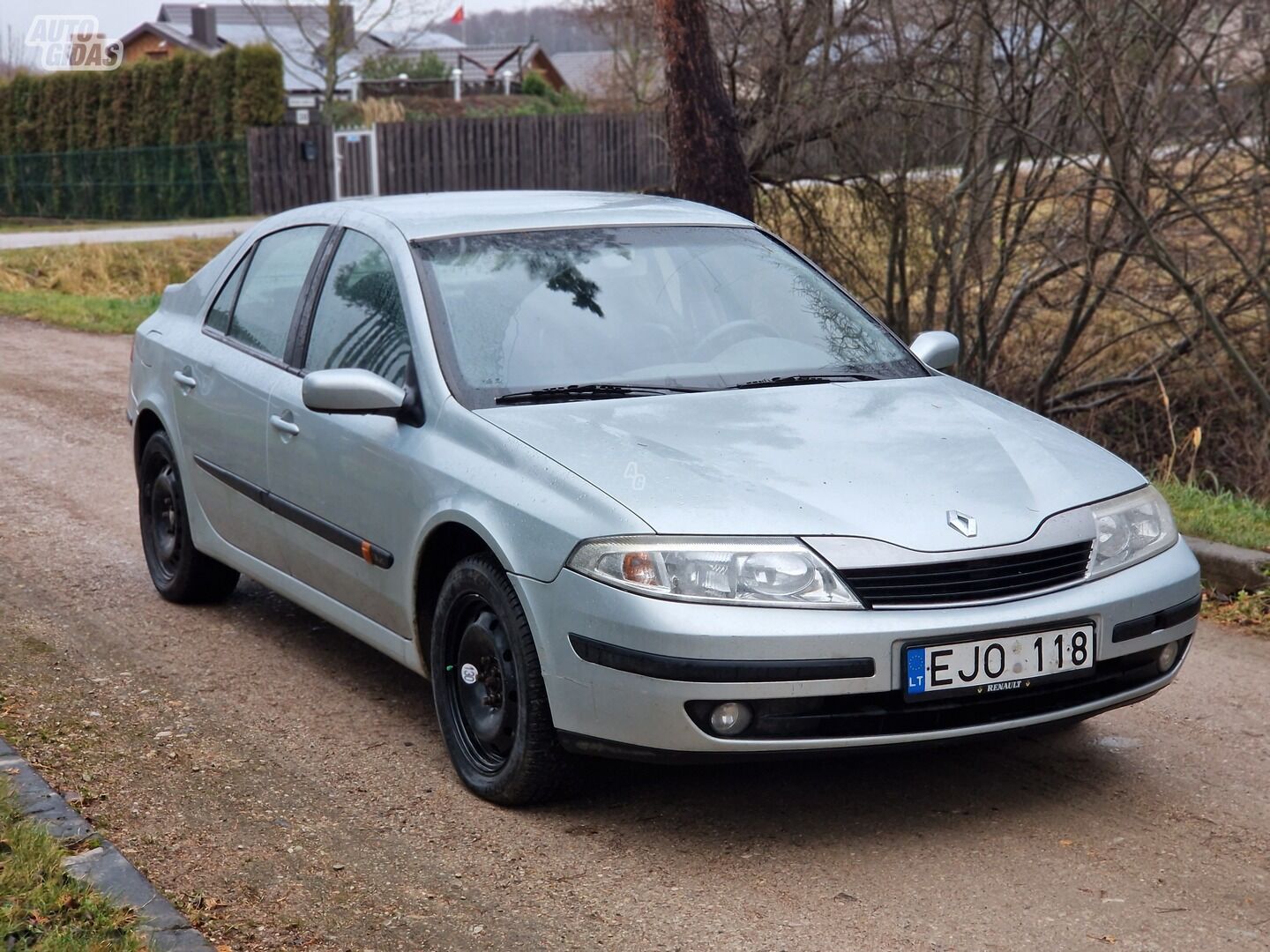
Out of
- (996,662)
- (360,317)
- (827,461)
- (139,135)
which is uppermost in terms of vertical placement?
(139,135)

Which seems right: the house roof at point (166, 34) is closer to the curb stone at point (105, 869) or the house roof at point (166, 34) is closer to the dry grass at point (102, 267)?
the dry grass at point (102, 267)

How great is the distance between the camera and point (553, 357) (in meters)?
4.61

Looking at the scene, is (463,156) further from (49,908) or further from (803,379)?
(49,908)

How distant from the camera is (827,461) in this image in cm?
404

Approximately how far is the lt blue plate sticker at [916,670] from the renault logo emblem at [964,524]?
31 cm

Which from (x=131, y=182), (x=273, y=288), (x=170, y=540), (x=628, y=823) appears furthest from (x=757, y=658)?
(x=131, y=182)

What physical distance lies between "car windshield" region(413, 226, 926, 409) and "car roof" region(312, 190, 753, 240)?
0.05 m

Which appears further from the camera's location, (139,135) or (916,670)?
(139,135)

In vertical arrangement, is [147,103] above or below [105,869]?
above

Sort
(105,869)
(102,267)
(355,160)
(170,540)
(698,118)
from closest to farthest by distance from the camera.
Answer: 1. (105,869)
2. (170,540)
3. (698,118)
4. (102,267)
5. (355,160)

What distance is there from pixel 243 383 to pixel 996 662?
2.89m

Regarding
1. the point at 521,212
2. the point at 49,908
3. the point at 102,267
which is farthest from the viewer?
the point at 102,267

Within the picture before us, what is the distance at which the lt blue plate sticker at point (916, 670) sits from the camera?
3658 millimetres

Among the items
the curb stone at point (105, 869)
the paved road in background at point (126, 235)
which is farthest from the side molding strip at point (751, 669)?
the paved road in background at point (126, 235)
